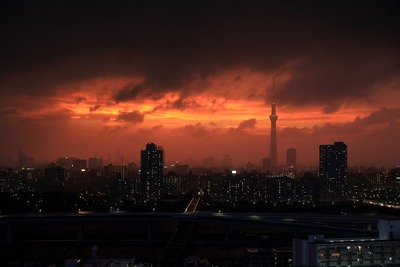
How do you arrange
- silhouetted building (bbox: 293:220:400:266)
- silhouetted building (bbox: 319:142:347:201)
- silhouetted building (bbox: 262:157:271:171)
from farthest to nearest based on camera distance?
1. silhouetted building (bbox: 262:157:271:171)
2. silhouetted building (bbox: 319:142:347:201)
3. silhouetted building (bbox: 293:220:400:266)

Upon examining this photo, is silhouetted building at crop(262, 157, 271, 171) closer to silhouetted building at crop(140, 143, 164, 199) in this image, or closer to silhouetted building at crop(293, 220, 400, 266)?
silhouetted building at crop(140, 143, 164, 199)

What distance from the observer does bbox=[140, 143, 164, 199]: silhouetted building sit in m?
28.1

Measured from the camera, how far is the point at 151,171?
29.7m

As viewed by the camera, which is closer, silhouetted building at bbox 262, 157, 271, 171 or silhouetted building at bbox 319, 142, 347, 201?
Answer: silhouetted building at bbox 319, 142, 347, 201

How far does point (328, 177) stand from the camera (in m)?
29.3

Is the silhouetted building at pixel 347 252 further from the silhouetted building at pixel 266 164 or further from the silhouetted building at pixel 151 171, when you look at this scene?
the silhouetted building at pixel 266 164

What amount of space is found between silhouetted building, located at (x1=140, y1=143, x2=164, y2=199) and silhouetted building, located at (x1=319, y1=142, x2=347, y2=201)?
6850mm

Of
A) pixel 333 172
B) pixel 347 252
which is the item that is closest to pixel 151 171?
pixel 333 172

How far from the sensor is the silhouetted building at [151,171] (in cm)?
2808

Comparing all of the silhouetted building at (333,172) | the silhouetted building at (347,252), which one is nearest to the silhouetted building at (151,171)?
the silhouetted building at (333,172)

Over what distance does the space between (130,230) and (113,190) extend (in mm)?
9987

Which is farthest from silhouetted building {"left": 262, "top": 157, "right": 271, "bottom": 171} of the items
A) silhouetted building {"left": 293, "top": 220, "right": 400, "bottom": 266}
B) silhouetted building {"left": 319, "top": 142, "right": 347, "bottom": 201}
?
silhouetted building {"left": 293, "top": 220, "right": 400, "bottom": 266}

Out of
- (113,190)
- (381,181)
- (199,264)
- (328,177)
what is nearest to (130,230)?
(199,264)

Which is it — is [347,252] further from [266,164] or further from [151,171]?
[266,164]
